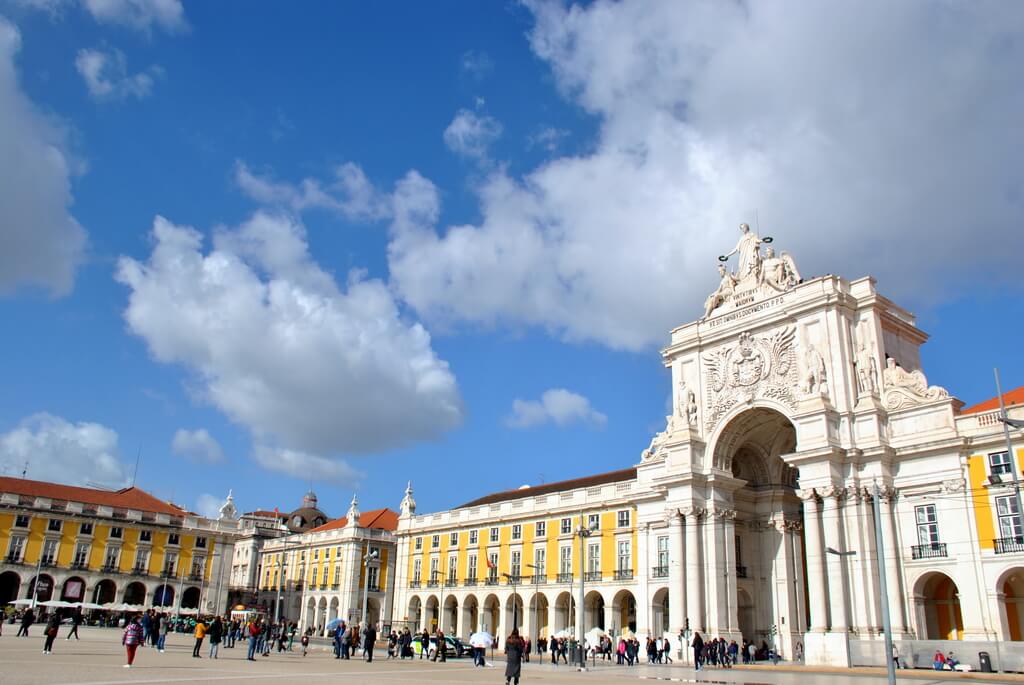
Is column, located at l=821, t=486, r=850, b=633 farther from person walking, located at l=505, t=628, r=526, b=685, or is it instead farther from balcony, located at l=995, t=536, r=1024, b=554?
person walking, located at l=505, t=628, r=526, b=685

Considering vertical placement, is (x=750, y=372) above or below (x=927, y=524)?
above

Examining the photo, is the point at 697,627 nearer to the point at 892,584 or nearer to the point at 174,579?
the point at 892,584

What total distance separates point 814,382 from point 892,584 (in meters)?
9.82

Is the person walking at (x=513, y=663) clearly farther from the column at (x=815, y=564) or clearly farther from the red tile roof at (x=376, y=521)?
the red tile roof at (x=376, y=521)

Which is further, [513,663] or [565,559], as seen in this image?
[565,559]

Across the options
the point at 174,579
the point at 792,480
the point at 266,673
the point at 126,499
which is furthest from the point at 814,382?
the point at 126,499

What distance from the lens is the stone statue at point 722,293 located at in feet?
156

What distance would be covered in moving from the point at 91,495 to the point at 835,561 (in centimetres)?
6983

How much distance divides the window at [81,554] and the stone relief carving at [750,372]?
58.0 m

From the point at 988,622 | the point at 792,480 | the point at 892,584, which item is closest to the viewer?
the point at 988,622

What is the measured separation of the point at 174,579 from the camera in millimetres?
77250

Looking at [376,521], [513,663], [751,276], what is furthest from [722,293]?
[376,521]

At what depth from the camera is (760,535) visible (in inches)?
1844

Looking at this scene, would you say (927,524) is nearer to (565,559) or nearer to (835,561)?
(835,561)
